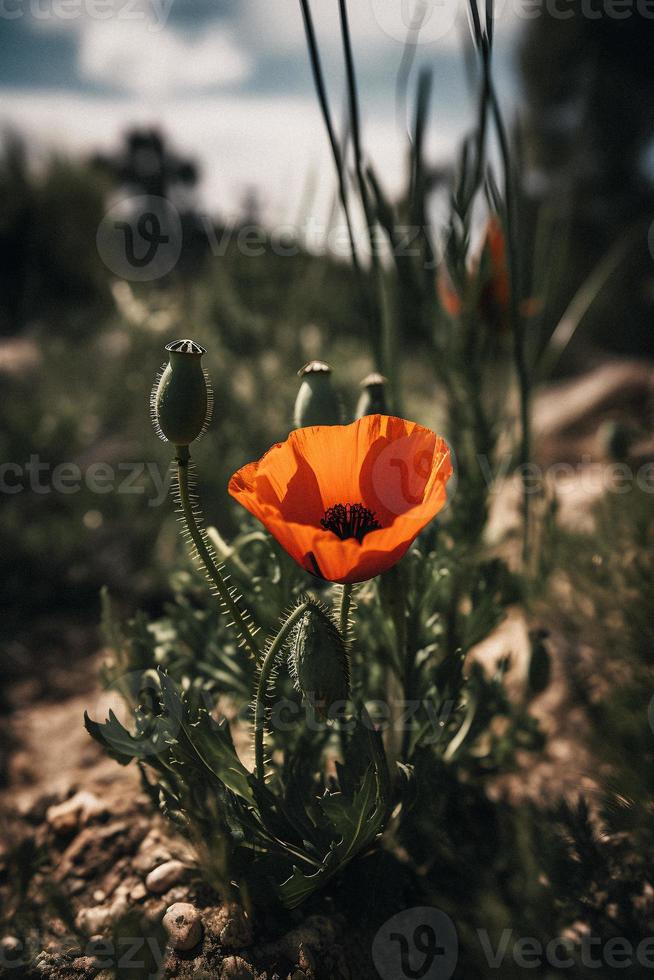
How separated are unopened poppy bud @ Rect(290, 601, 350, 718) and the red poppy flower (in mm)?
71

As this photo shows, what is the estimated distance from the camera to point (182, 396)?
37.3 inches

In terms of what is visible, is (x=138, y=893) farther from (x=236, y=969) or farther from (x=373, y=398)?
(x=373, y=398)

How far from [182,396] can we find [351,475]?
286 mm

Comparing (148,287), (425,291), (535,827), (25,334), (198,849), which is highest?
(25,334)

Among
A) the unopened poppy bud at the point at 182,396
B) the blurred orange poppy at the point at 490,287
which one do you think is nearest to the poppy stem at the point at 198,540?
the unopened poppy bud at the point at 182,396

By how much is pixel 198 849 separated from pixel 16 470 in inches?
110

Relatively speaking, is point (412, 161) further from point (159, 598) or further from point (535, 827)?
point (159, 598)

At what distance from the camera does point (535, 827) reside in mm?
1220

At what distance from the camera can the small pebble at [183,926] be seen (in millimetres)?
1069

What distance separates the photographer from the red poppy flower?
982 millimetres

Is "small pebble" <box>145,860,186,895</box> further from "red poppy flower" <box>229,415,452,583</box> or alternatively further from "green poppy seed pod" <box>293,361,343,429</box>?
"green poppy seed pod" <box>293,361,343,429</box>

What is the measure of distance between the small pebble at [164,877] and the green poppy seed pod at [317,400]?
2.62ft

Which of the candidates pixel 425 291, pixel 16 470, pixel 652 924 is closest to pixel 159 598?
pixel 16 470

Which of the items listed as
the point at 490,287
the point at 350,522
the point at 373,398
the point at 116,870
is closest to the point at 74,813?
the point at 116,870
